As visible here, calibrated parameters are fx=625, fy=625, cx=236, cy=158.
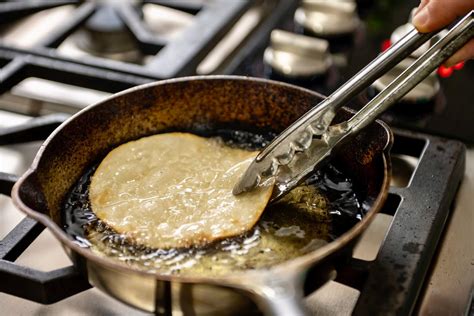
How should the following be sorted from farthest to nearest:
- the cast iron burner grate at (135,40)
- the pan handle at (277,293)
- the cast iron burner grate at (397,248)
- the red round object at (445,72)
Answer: the red round object at (445,72) < the cast iron burner grate at (135,40) < the cast iron burner grate at (397,248) < the pan handle at (277,293)

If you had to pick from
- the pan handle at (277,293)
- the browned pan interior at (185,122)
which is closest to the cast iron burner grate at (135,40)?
the browned pan interior at (185,122)

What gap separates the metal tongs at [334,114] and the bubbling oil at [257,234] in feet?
0.15

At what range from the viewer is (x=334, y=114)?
0.76 meters

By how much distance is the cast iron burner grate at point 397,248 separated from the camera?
706 mm

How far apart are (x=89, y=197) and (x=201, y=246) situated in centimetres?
19

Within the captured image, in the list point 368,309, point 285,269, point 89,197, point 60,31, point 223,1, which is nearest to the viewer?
point 285,269

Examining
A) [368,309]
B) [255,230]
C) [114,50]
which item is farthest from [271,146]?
[114,50]

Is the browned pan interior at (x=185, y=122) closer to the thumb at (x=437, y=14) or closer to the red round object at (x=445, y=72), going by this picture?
the thumb at (x=437, y=14)

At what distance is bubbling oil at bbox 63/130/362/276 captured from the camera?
728mm

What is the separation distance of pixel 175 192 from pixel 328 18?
→ 0.69 m

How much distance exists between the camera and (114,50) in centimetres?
135

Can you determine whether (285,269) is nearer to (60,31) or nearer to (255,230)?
(255,230)

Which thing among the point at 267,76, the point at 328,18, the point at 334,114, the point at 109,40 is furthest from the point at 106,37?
the point at 334,114

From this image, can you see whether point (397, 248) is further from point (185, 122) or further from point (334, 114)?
point (185, 122)
